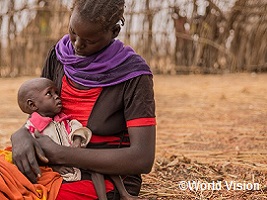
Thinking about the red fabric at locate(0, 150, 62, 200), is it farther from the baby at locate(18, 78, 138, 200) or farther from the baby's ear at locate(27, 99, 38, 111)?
the baby's ear at locate(27, 99, 38, 111)

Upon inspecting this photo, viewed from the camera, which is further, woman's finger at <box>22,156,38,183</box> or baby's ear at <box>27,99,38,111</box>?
baby's ear at <box>27,99,38,111</box>

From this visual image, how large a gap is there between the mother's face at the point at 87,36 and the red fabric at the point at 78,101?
18 cm

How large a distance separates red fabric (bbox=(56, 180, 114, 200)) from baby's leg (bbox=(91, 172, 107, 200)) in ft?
0.08

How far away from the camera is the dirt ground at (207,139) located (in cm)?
327

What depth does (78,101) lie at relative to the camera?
2.66 m

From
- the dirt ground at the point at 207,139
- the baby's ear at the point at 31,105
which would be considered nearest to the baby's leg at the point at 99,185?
→ the baby's ear at the point at 31,105

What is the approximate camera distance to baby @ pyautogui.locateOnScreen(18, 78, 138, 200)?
2.55 meters

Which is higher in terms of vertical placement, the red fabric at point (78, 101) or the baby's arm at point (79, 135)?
the red fabric at point (78, 101)

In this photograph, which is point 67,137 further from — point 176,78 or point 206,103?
point 176,78

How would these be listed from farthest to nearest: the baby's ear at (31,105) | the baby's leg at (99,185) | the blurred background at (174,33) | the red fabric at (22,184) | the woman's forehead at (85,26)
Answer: the blurred background at (174,33)
the baby's ear at (31,105)
the baby's leg at (99,185)
the woman's forehead at (85,26)
the red fabric at (22,184)

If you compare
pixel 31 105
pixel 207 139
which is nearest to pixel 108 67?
pixel 31 105

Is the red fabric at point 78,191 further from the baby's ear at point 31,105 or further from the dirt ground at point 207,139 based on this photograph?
the dirt ground at point 207,139

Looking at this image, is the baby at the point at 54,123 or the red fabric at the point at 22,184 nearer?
the red fabric at the point at 22,184

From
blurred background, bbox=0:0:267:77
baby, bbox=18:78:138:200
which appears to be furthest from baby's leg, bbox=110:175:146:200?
blurred background, bbox=0:0:267:77
